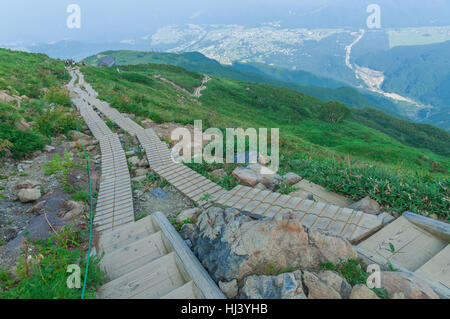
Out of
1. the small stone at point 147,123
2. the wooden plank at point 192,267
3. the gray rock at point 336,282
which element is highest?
the small stone at point 147,123

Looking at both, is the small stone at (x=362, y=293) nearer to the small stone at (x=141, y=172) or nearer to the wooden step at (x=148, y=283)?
the wooden step at (x=148, y=283)

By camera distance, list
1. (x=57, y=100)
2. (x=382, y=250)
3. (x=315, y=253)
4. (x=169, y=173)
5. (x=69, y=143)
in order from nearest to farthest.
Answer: (x=315, y=253) < (x=382, y=250) < (x=169, y=173) < (x=69, y=143) < (x=57, y=100)

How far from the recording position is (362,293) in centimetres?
257

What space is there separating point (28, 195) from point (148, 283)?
477cm

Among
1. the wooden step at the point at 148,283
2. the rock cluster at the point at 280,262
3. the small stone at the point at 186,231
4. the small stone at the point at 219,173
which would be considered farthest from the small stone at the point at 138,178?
the wooden step at the point at 148,283

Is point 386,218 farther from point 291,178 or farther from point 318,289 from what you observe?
point 318,289

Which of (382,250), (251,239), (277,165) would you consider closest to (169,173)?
(277,165)

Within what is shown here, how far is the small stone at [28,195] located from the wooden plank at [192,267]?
3.97 m

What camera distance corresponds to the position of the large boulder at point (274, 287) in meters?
2.66

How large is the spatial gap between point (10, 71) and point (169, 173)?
813 inches

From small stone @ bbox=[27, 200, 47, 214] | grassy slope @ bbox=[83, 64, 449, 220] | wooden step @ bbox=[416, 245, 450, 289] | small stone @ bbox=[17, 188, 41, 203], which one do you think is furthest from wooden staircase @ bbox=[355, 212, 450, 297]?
small stone @ bbox=[17, 188, 41, 203]

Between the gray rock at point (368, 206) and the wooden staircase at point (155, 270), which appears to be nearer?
the wooden staircase at point (155, 270)

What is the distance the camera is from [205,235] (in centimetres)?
392
